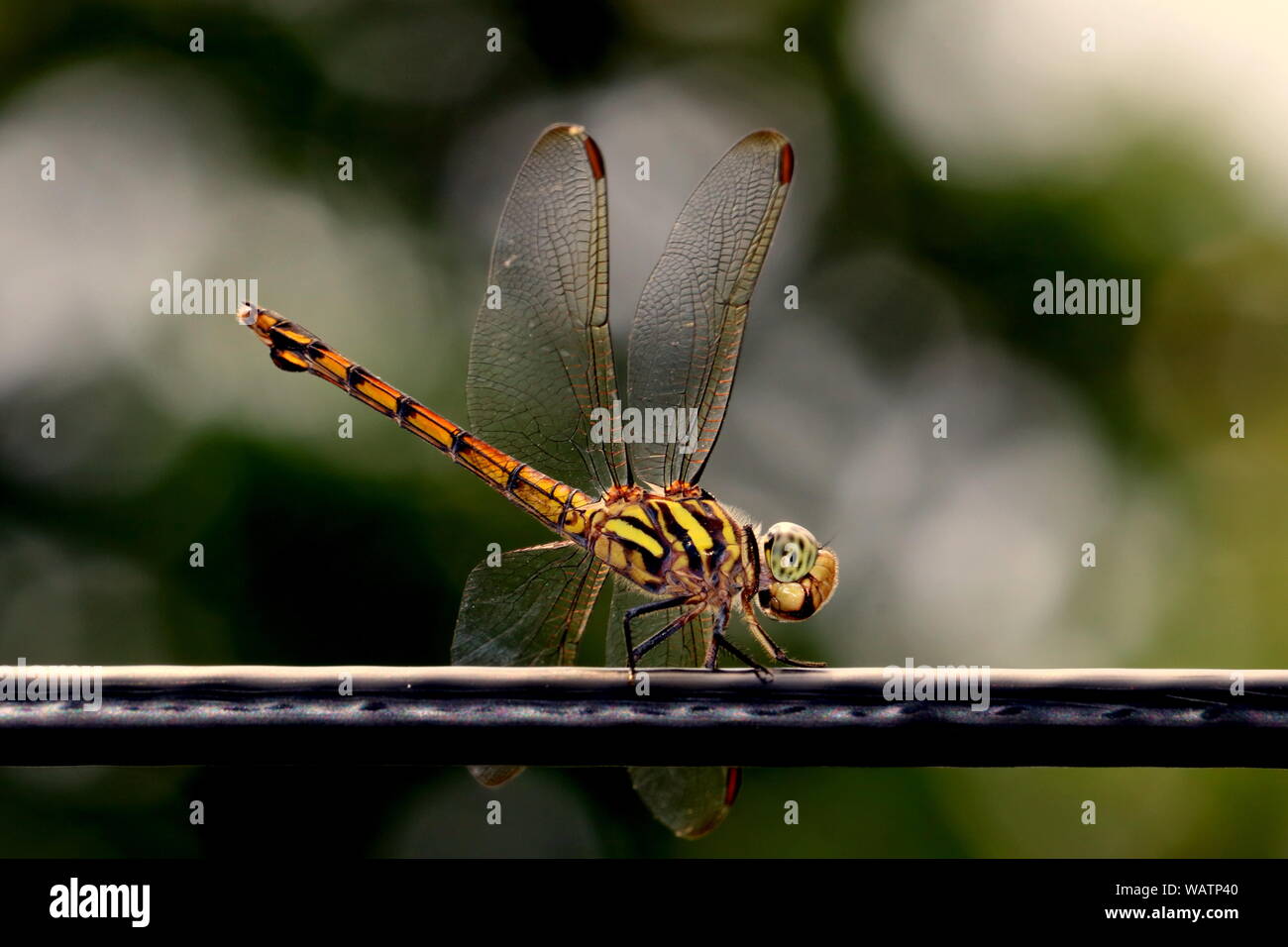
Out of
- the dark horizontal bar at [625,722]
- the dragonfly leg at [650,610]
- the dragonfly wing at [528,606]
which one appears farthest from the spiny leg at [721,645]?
the dark horizontal bar at [625,722]

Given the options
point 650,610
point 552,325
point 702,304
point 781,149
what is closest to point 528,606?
point 650,610

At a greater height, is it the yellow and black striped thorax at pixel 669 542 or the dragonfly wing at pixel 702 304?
the dragonfly wing at pixel 702 304

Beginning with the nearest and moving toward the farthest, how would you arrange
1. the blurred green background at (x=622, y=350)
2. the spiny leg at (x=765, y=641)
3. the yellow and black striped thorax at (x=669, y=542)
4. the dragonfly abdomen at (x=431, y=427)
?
the spiny leg at (x=765, y=641)
the yellow and black striped thorax at (x=669, y=542)
the dragonfly abdomen at (x=431, y=427)
the blurred green background at (x=622, y=350)

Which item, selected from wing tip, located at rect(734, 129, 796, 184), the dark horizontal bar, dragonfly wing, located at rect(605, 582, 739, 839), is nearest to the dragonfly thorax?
dragonfly wing, located at rect(605, 582, 739, 839)

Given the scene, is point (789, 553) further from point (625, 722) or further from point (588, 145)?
point (625, 722)

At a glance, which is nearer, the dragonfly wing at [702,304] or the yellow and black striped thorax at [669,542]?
the yellow and black striped thorax at [669,542]

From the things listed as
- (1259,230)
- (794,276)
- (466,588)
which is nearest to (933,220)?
(794,276)

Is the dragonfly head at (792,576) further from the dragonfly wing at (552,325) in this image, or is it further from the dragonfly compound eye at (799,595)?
the dragonfly wing at (552,325)

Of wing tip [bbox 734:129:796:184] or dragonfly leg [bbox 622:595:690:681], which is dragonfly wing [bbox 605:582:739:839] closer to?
dragonfly leg [bbox 622:595:690:681]
